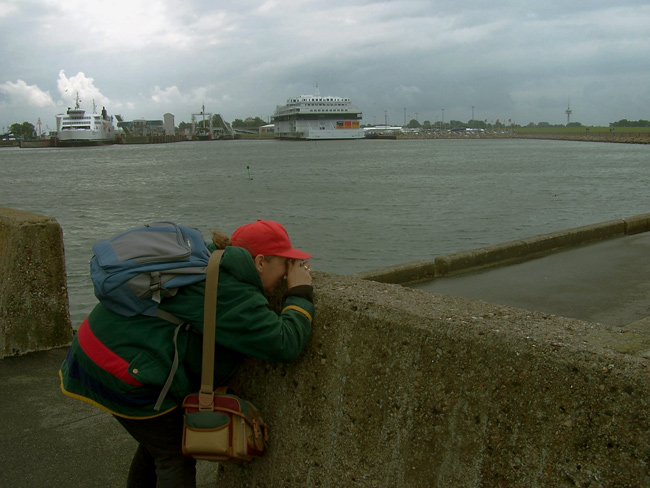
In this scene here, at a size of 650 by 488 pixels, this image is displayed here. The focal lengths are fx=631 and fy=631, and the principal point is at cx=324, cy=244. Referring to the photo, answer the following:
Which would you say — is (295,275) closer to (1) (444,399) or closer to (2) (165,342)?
(2) (165,342)

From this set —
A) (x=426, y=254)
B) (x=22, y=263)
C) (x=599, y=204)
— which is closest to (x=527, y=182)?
(x=599, y=204)

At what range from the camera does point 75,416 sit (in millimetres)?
3760

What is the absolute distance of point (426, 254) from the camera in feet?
55.8

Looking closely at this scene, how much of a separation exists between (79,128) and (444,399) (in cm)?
12547

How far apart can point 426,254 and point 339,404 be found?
14914mm

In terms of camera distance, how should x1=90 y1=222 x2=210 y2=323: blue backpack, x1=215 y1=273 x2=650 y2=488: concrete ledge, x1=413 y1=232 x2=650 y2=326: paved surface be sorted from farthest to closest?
1. x1=413 y1=232 x2=650 y2=326: paved surface
2. x1=90 y1=222 x2=210 y2=323: blue backpack
3. x1=215 y1=273 x2=650 y2=488: concrete ledge

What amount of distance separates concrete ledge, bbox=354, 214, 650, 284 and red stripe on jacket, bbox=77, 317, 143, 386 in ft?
18.1

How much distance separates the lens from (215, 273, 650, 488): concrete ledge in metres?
1.69

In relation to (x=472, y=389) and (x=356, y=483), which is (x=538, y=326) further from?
(x=356, y=483)

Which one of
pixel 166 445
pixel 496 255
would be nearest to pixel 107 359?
pixel 166 445

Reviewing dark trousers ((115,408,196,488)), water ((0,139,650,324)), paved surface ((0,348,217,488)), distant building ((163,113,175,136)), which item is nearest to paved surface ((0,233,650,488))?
paved surface ((0,348,217,488))

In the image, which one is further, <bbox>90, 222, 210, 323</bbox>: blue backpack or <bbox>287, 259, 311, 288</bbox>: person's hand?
<bbox>287, 259, 311, 288</bbox>: person's hand

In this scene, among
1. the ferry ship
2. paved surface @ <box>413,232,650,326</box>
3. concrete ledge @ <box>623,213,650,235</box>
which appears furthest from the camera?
the ferry ship

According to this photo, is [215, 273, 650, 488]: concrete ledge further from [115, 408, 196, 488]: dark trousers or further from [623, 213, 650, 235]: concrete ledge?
[623, 213, 650, 235]: concrete ledge
